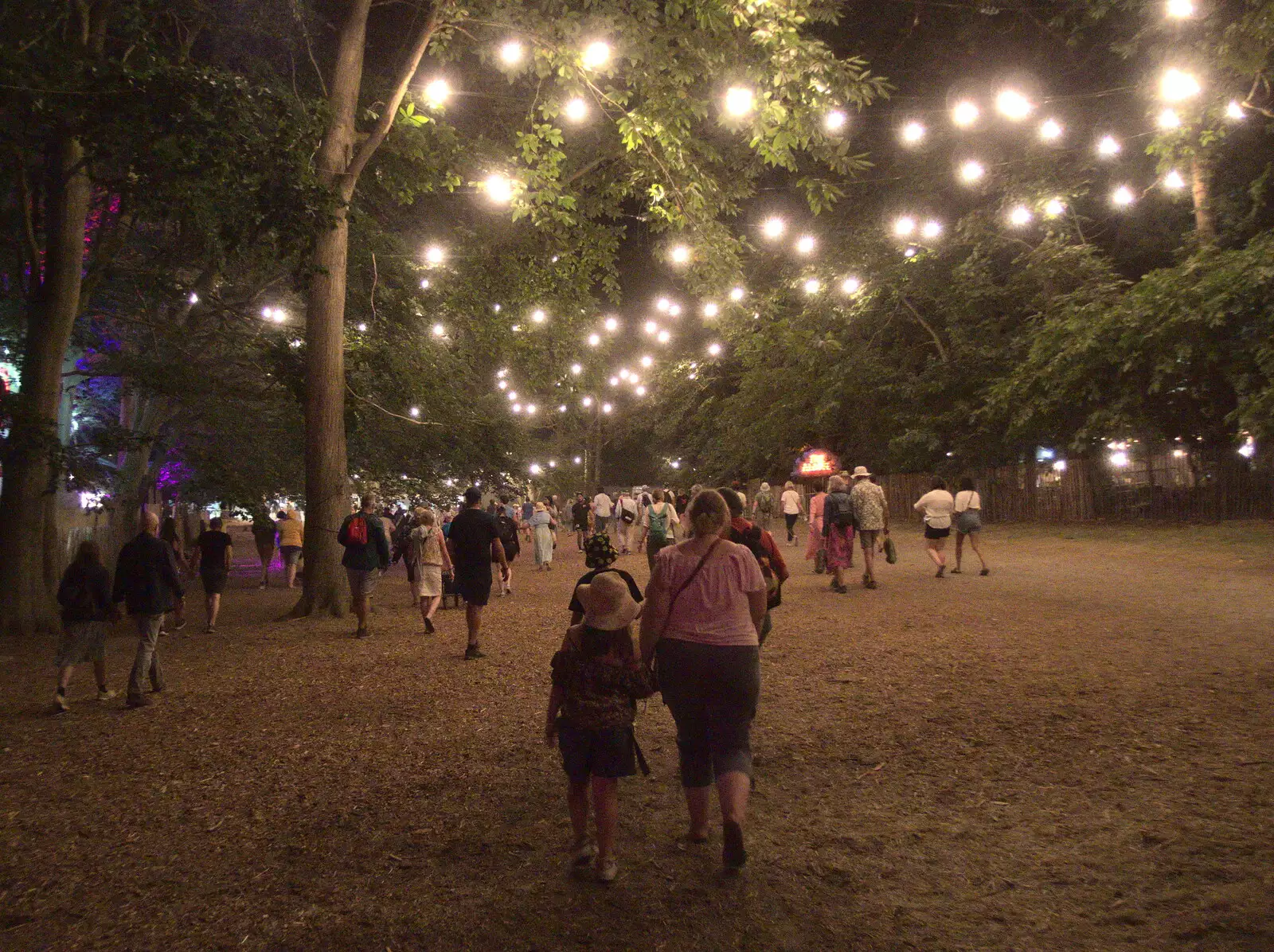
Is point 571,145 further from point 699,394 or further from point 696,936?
point 699,394

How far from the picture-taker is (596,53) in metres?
12.4

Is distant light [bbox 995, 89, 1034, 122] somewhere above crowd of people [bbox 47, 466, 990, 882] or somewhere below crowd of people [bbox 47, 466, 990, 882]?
above

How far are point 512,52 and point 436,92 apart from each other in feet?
4.33

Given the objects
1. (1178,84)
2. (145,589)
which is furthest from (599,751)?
(1178,84)

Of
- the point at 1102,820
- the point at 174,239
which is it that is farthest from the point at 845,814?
the point at 174,239

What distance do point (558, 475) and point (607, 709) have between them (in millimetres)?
26161

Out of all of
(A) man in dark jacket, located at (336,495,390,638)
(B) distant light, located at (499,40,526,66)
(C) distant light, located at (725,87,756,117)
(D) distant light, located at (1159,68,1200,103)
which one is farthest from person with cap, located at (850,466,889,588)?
(B) distant light, located at (499,40,526,66)

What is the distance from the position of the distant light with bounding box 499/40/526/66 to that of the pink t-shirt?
1153 centimetres

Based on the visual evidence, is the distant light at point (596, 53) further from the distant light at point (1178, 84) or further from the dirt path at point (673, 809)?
the distant light at point (1178, 84)

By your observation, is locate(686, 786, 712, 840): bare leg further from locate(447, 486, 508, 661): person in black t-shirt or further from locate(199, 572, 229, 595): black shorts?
locate(199, 572, 229, 595): black shorts

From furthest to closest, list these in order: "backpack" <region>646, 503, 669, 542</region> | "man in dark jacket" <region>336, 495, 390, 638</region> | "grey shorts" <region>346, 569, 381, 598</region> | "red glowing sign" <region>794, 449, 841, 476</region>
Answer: "red glowing sign" <region>794, 449, 841, 476</region>, "backpack" <region>646, 503, 669, 542</region>, "grey shorts" <region>346, 569, 381, 598</region>, "man in dark jacket" <region>336, 495, 390, 638</region>

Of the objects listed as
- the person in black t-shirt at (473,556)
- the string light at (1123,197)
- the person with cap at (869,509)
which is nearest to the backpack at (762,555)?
the person in black t-shirt at (473,556)

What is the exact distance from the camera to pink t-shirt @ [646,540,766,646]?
406 centimetres

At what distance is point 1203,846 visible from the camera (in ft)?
13.1
